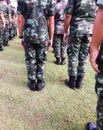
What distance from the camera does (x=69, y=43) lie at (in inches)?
196

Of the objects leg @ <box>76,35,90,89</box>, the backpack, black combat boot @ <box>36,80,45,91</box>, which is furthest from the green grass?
the backpack

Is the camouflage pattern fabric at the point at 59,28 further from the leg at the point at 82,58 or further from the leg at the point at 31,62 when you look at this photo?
the leg at the point at 31,62

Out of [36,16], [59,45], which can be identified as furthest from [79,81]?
[59,45]

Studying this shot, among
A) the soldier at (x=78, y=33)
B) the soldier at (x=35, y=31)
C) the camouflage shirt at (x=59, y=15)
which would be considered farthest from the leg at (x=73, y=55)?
the camouflage shirt at (x=59, y=15)

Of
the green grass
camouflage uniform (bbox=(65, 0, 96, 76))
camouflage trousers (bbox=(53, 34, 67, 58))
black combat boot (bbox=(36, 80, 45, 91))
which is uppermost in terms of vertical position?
camouflage uniform (bbox=(65, 0, 96, 76))

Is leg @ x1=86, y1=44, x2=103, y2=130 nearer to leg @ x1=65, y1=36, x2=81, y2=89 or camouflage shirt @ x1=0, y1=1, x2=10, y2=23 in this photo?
leg @ x1=65, y1=36, x2=81, y2=89

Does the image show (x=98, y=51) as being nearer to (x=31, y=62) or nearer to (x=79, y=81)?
(x=31, y=62)

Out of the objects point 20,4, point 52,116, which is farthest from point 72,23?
point 52,116

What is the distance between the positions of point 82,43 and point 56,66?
2011 mm

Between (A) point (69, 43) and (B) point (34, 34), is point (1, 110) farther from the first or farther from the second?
(A) point (69, 43)

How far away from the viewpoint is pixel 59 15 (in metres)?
6.75

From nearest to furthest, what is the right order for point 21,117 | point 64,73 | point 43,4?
point 21,117
point 43,4
point 64,73

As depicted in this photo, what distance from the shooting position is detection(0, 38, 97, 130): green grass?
368 cm

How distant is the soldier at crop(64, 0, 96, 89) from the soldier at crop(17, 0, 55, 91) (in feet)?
1.20
